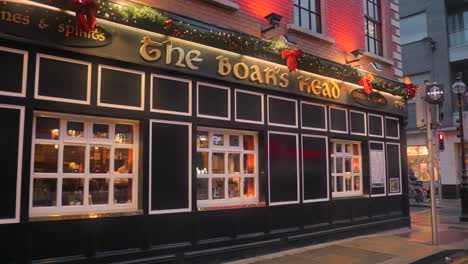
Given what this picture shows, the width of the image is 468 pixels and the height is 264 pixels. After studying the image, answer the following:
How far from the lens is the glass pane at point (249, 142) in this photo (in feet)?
28.0

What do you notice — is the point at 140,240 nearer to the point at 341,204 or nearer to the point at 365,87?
the point at 341,204

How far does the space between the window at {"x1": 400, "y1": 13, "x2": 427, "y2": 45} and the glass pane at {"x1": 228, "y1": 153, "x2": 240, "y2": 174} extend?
20.1 metres

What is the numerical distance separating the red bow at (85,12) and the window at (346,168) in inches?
269

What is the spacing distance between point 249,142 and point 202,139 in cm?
122

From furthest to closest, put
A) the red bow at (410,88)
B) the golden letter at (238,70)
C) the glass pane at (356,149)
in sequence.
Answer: the red bow at (410,88) < the glass pane at (356,149) < the golden letter at (238,70)

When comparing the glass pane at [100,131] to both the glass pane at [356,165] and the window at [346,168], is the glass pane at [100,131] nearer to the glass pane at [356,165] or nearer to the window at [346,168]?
the window at [346,168]

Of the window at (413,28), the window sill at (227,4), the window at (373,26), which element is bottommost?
the window sill at (227,4)

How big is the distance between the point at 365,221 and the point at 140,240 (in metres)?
6.51

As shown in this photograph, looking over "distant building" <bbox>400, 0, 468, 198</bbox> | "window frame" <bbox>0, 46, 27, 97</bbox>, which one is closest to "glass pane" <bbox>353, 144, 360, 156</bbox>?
"window frame" <bbox>0, 46, 27, 97</bbox>

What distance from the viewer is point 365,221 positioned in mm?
10688

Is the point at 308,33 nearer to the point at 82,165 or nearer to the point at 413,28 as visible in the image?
the point at 82,165

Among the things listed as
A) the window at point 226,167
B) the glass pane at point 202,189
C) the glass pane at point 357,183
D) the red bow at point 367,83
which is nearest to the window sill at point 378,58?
the red bow at point 367,83

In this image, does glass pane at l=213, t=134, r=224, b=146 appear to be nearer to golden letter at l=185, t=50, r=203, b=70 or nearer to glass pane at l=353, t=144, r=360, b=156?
golden letter at l=185, t=50, r=203, b=70

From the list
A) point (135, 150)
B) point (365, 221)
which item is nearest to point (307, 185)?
point (365, 221)
